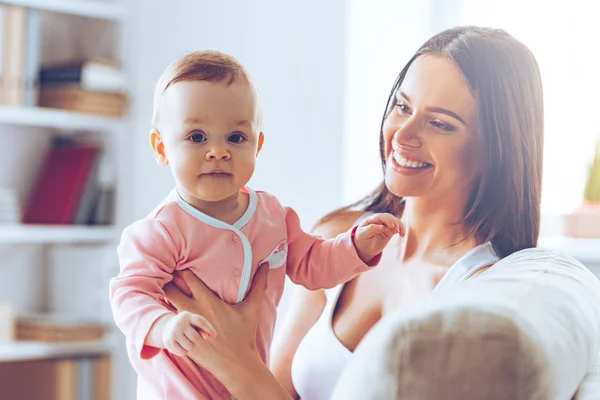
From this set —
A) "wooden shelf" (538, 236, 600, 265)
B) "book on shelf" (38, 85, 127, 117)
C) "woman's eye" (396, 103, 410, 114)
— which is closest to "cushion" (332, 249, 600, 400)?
"woman's eye" (396, 103, 410, 114)

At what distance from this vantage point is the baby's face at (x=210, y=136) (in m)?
1.09

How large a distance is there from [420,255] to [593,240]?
1177 mm

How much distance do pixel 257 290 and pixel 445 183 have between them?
0.33 meters

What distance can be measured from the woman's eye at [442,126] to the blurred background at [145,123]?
3.67 ft

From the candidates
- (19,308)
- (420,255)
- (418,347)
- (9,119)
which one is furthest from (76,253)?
(418,347)

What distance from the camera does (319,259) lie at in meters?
1.21

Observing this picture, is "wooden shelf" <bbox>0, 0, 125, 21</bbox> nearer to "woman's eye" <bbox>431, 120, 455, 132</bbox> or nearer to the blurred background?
the blurred background

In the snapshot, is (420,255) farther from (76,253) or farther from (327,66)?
(76,253)

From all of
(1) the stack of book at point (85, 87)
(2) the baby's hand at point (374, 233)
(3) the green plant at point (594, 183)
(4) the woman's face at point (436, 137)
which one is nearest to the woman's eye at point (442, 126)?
(4) the woman's face at point (436, 137)

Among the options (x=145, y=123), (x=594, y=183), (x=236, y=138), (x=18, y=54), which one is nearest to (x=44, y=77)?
(x=18, y=54)

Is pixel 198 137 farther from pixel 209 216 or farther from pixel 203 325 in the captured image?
pixel 203 325

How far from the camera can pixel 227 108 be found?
3.58ft

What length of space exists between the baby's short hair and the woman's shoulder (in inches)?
16.7

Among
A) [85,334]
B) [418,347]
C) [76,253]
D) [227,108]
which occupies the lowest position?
[85,334]
